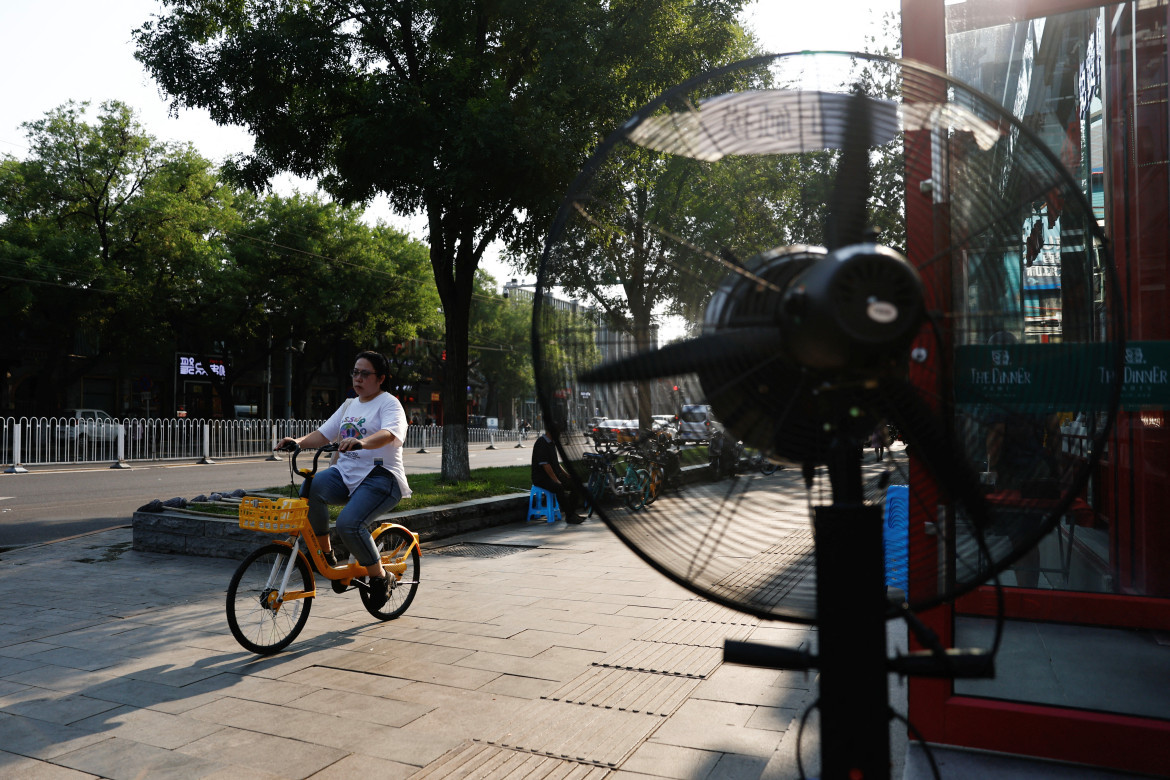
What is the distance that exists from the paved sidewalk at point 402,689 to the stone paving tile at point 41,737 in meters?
0.01

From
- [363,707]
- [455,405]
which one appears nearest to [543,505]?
[455,405]

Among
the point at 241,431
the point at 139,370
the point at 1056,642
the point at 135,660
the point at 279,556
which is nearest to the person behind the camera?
the point at 1056,642

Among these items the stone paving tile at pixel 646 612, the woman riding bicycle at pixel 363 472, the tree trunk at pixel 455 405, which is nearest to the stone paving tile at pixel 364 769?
the woman riding bicycle at pixel 363 472

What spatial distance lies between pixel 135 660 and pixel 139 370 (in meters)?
33.9

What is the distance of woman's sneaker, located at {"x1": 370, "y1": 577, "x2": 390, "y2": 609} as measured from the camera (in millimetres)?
5246

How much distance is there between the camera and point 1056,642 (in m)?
3.89

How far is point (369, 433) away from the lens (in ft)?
16.4

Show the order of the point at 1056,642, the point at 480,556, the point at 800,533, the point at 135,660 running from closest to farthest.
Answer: the point at 800,533
the point at 1056,642
the point at 135,660
the point at 480,556

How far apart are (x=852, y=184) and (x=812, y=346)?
0.43 meters

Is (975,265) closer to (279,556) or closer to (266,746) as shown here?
(266,746)

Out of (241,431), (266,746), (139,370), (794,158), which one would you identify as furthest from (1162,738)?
(139,370)

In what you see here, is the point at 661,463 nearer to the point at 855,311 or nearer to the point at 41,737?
the point at 855,311

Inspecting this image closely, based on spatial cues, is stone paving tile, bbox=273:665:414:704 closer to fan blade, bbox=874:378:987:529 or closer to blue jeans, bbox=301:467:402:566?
blue jeans, bbox=301:467:402:566

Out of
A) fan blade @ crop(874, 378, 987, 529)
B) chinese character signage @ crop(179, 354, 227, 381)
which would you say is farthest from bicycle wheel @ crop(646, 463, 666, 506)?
chinese character signage @ crop(179, 354, 227, 381)
